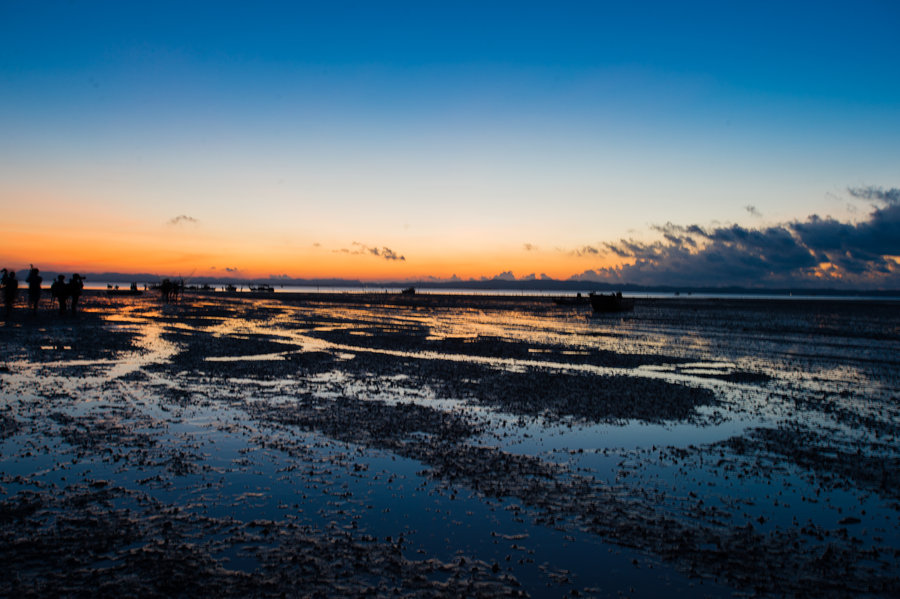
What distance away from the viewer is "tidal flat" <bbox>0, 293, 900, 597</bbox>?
6082 millimetres

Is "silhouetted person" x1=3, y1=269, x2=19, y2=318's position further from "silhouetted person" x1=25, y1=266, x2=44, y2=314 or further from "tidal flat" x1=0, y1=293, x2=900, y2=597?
"tidal flat" x1=0, y1=293, x2=900, y2=597

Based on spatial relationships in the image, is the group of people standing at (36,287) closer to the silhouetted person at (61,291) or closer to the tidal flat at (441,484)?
the silhouetted person at (61,291)

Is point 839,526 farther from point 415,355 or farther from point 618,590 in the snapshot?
point 415,355

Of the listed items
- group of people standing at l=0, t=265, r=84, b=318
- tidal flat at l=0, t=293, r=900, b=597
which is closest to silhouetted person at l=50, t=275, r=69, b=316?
group of people standing at l=0, t=265, r=84, b=318

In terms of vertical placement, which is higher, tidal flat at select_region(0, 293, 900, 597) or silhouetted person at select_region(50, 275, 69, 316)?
silhouetted person at select_region(50, 275, 69, 316)

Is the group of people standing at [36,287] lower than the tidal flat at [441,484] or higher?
higher

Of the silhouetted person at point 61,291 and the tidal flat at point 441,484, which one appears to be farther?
the silhouetted person at point 61,291

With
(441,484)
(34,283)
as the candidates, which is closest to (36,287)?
(34,283)

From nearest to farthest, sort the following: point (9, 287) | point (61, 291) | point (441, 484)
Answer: point (441, 484), point (9, 287), point (61, 291)

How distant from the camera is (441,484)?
8.71 m

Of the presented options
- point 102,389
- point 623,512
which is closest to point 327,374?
point 102,389

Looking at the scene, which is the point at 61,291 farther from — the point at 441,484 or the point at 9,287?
the point at 441,484

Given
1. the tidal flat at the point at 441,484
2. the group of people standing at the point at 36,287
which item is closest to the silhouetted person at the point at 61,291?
the group of people standing at the point at 36,287

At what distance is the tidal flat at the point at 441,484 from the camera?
6.08 metres
